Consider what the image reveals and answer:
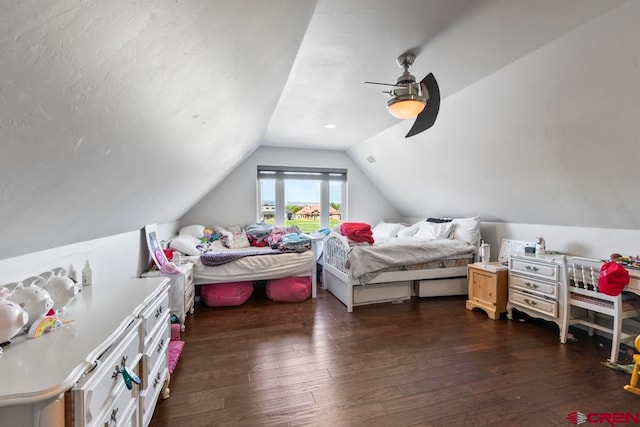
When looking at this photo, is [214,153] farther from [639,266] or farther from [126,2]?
[639,266]

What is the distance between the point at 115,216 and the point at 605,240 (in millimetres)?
4090

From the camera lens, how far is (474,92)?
2.50 m

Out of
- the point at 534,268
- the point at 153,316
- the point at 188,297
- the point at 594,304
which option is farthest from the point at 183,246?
the point at 594,304

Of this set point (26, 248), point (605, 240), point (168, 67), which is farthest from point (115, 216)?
point (605, 240)

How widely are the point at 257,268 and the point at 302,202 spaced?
2.06 m

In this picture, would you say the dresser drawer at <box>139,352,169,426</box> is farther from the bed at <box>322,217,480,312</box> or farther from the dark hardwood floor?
the bed at <box>322,217,480,312</box>

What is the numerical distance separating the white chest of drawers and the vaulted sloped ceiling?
2.30 feet

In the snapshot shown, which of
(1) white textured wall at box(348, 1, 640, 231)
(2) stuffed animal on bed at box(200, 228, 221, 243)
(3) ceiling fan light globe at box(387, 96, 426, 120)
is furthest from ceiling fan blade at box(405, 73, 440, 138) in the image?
(2) stuffed animal on bed at box(200, 228, 221, 243)

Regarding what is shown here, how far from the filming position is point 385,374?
2.03 m

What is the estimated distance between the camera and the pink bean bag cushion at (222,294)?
3.37 m

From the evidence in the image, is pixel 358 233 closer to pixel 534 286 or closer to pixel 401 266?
pixel 401 266

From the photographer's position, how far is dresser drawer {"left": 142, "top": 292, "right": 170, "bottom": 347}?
1.35 m

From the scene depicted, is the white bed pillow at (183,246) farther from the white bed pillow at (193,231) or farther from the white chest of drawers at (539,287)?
the white chest of drawers at (539,287)

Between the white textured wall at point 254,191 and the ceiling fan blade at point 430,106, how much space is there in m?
2.93
